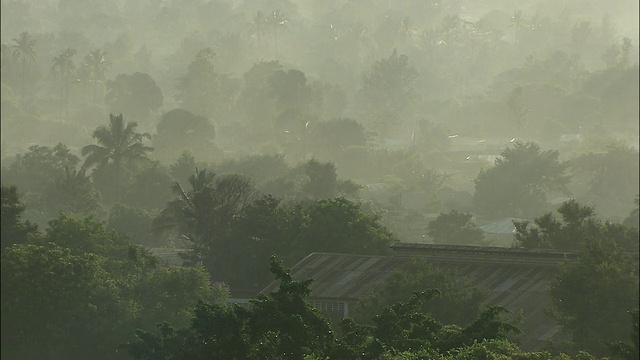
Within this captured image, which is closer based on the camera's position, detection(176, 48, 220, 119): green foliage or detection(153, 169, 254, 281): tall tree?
detection(153, 169, 254, 281): tall tree

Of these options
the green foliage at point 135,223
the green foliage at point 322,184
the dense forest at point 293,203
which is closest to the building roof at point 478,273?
the dense forest at point 293,203

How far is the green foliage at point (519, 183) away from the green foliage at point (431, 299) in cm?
6835

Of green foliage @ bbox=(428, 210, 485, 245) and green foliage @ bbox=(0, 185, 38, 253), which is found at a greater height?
green foliage @ bbox=(428, 210, 485, 245)

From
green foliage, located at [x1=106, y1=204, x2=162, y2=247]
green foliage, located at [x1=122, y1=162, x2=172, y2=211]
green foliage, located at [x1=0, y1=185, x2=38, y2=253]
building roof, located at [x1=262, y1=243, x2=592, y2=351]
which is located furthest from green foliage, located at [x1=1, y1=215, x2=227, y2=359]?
green foliage, located at [x1=122, y1=162, x2=172, y2=211]

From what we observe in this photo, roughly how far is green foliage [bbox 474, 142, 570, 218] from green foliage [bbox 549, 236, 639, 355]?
231ft

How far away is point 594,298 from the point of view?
41406 mm

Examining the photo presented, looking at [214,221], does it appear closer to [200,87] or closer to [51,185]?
[51,185]

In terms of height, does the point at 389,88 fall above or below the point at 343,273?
above

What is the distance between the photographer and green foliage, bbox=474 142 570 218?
114m

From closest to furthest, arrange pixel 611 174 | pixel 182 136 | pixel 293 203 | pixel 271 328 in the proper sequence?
1. pixel 271 328
2. pixel 293 203
3. pixel 611 174
4. pixel 182 136

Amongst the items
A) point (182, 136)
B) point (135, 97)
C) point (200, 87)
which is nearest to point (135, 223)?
point (182, 136)

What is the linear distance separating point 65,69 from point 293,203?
341ft

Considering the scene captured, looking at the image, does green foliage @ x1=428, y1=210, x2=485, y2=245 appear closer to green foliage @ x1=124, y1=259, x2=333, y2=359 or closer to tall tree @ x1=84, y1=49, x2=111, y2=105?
green foliage @ x1=124, y1=259, x2=333, y2=359

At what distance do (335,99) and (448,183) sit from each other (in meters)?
38.2
